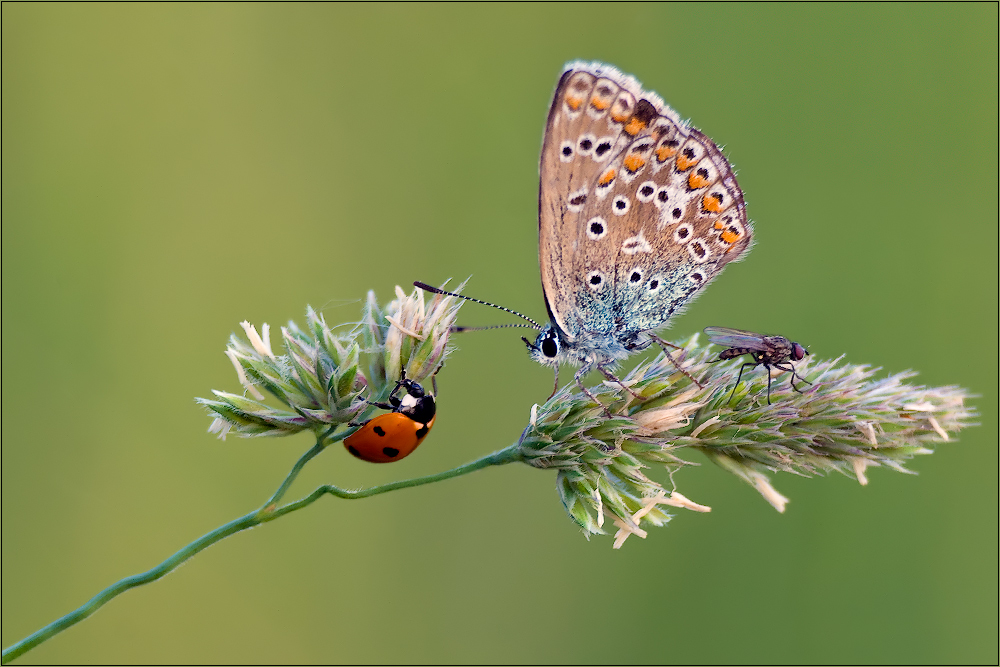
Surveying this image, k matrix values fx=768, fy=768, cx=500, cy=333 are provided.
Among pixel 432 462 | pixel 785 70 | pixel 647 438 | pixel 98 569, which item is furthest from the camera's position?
pixel 785 70

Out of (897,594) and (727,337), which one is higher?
(727,337)

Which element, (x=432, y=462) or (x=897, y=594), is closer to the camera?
(x=897, y=594)

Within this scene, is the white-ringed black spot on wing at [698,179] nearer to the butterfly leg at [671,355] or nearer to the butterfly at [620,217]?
the butterfly at [620,217]

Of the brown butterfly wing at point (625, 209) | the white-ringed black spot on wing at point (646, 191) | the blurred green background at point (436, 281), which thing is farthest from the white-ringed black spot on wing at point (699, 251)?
the blurred green background at point (436, 281)

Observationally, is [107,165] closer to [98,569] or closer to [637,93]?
[98,569]

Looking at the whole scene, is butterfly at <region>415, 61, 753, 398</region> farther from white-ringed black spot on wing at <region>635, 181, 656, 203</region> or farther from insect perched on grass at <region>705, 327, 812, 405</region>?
insect perched on grass at <region>705, 327, 812, 405</region>

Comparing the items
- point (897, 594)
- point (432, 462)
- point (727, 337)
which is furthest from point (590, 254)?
point (897, 594)

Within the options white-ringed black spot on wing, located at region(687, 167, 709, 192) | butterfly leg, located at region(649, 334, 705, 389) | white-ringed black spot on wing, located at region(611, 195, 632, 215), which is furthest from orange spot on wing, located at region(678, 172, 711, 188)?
butterfly leg, located at region(649, 334, 705, 389)
